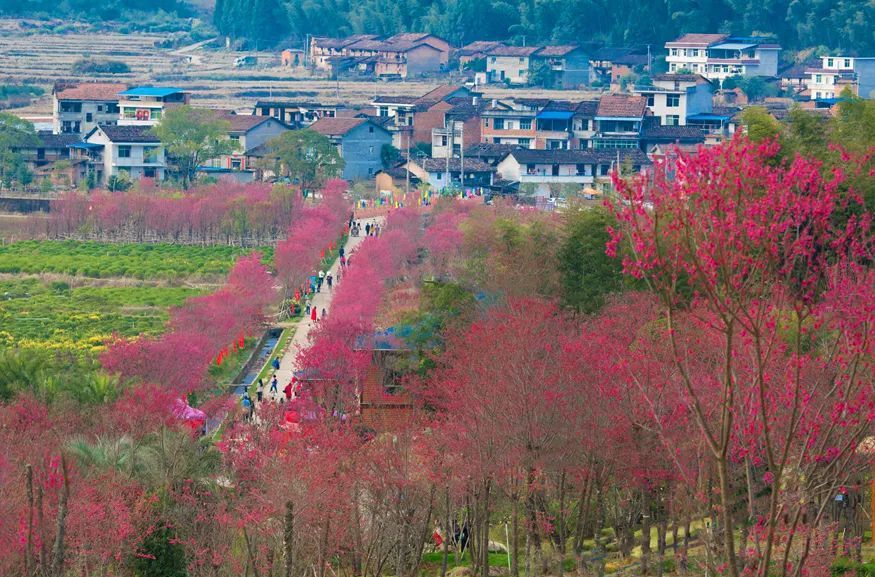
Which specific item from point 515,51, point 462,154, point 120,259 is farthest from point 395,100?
point 120,259

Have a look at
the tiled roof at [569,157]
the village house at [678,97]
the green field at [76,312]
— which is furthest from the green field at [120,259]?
the village house at [678,97]

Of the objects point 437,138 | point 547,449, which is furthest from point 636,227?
point 437,138

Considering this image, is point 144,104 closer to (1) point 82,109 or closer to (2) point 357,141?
(1) point 82,109

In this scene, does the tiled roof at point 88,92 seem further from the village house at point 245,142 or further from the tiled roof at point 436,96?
the tiled roof at point 436,96

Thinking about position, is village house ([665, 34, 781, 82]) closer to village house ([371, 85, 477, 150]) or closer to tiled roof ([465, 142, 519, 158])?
village house ([371, 85, 477, 150])

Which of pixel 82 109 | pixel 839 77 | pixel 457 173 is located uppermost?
pixel 839 77

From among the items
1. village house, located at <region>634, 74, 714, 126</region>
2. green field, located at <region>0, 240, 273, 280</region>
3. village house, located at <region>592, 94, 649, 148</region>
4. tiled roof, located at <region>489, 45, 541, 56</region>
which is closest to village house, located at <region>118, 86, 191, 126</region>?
green field, located at <region>0, 240, 273, 280</region>
